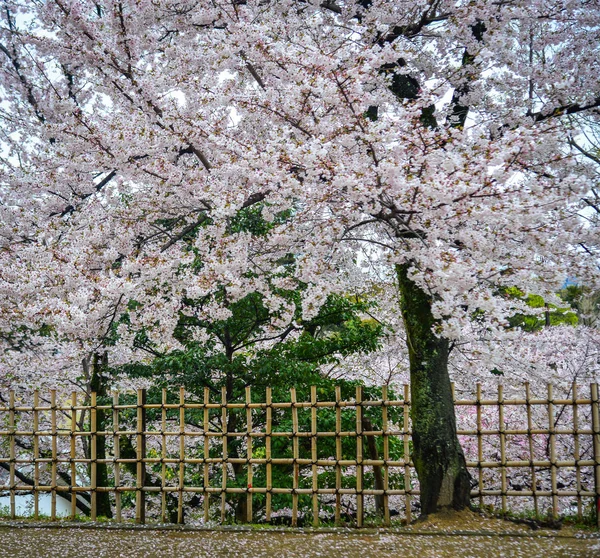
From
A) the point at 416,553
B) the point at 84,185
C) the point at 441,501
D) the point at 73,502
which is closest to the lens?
the point at 416,553

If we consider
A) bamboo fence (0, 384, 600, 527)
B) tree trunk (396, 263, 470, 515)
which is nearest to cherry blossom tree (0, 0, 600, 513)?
tree trunk (396, 263, 470, 515)

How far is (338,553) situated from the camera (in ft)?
12.9

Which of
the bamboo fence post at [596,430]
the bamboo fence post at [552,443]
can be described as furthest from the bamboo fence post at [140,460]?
the bamboo fence post at [596,430]

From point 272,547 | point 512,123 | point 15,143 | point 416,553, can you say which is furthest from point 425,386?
point 15,143

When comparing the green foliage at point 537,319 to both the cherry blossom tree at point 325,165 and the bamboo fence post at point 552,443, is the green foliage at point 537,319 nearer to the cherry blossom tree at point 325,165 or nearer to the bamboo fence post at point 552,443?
the cherry blossom tree at point 325,165

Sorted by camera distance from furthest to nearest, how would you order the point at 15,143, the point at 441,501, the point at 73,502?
the point at 15,143
the point at 73,502
the point at 441,501

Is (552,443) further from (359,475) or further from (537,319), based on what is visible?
(537,319)

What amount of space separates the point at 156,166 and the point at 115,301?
4.59ft

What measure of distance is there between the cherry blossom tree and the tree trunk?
0.02 meters

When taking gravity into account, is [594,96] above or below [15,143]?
below

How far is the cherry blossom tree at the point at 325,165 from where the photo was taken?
155 inches

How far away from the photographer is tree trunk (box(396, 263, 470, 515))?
14.9 ft

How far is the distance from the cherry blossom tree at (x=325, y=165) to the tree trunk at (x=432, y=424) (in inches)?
0.6

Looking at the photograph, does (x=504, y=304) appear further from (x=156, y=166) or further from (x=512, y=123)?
(x=156, y=166)
